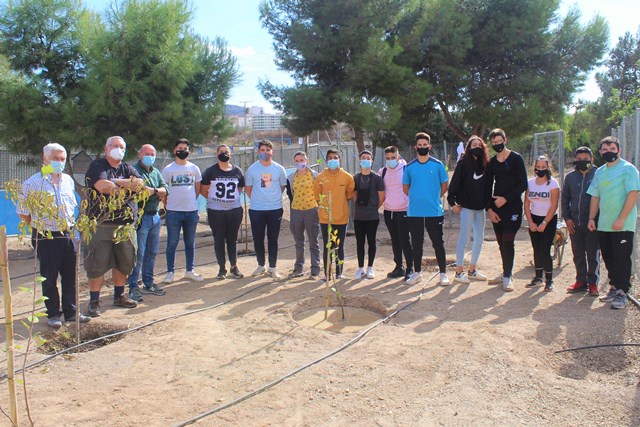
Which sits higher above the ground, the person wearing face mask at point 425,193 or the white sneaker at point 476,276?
the person wearing face mask at point 425,193

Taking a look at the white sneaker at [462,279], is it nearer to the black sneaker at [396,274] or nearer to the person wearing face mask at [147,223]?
the black sneaker at [396,274]

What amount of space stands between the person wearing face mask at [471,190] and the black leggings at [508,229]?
0.71 ft

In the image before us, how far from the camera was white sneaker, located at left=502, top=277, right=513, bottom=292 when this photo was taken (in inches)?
249

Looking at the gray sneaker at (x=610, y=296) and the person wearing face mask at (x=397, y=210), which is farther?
the person wearing face mask at (x=397, y=210)

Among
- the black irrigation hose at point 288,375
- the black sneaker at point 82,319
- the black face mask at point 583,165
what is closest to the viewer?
the black irrigation hose at point 288,375

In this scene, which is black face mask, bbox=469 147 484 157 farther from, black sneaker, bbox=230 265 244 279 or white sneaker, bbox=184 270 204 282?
white sneaker, bbox=184 270 204 282

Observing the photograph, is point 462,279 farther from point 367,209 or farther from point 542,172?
point 542,172

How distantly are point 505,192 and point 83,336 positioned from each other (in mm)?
4889

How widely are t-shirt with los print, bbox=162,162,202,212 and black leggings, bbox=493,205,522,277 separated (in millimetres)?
3868

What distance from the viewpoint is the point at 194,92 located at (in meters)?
11.4

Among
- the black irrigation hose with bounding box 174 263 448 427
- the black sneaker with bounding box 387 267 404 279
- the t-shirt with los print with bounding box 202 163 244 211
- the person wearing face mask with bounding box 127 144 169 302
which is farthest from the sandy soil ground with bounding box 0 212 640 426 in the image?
the t-shirt with los print with bounding box 202 163 244 211

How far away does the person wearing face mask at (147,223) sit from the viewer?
5984 millimetres

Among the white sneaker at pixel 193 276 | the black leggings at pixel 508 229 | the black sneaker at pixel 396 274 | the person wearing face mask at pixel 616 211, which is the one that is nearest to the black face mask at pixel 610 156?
the person wearing face mask at pixel 616 211

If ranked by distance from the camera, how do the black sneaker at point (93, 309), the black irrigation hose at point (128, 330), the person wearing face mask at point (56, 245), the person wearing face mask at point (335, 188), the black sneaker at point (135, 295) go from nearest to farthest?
1. the black irrigation hose at point (128, 330)
2. the person wearing face mask at point (56, 245)
3. the black sneaker at point (93, 309)
4. the black sneaker at point (135, 295)
5. the person wearing face mask at point (335, 188)
